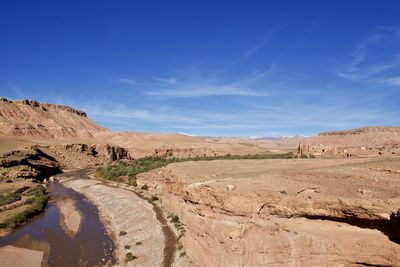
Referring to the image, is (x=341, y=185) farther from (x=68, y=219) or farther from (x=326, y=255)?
(x=68, y=219)

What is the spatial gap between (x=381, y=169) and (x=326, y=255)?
4.69 metres

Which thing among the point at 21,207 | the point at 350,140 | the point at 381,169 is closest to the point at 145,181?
the point at 21,207

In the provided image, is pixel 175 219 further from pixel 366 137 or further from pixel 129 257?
pixel 366 137

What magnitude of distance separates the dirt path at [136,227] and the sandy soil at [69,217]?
226 centimetres

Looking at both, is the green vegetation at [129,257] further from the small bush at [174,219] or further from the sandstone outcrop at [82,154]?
the sandstone outcrop at [82,154]

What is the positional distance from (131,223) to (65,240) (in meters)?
5.36

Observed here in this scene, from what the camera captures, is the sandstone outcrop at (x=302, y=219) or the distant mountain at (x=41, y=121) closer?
the sandstone outcrop at (x=302, y=219)

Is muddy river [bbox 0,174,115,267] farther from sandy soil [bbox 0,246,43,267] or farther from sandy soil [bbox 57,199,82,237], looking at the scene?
sandy soil [bbox 0,246,43,267]

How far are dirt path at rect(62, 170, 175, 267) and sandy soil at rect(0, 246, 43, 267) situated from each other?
16.0ft

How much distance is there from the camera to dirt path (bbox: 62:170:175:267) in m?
22.6

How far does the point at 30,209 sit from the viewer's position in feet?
117

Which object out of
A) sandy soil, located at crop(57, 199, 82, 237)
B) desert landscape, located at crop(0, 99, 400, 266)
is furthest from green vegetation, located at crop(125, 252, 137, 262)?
sandy soil, located at crop(57, 199, 82, 237)

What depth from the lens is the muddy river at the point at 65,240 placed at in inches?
894

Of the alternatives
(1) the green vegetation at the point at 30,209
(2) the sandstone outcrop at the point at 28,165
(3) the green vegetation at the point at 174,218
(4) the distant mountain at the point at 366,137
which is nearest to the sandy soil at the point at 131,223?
(3) the green vegetation at the point at 174,218
